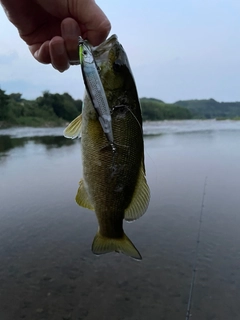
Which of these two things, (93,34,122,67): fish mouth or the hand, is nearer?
(93,34,122,67): fish mouth

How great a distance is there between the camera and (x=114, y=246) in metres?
2.10

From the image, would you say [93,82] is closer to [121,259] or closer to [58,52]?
[58,52]

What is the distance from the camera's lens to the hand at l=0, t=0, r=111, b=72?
2.13 meters

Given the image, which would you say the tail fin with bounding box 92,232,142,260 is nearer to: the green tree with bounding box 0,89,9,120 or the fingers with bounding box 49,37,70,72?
the fingers with bounding box 49,37,70,72

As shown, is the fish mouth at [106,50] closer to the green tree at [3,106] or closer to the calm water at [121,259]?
the calm water at [121,259]

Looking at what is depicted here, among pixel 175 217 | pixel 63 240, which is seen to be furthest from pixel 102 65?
pixel 175 217

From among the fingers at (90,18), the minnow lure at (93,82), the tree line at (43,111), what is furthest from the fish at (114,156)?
the tree line at (43,111)

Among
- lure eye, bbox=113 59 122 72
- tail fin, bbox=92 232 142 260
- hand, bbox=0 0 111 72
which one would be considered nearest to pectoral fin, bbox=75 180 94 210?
tail fin, bbox=92 232 142 260

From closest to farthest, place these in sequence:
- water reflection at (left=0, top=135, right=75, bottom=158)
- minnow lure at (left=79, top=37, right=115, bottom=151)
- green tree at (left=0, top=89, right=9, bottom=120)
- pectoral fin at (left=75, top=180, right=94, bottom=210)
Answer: minnow lure at (left=79, top=37, right=115, bottom=151) < pectoral fin at (left=75, top=180, right=94, bottom=210) < water reflection at (left=0, top=135, right=75, bottom=158) < green tree at (left=0, top=89, right=9, bottom=120)

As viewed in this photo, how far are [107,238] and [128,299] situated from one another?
541 cm

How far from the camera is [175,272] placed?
7.85 metres

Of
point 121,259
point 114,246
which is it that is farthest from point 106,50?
point 121,259

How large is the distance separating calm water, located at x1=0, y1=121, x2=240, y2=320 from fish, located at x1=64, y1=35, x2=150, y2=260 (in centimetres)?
447

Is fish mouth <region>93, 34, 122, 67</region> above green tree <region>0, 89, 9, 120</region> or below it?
above
